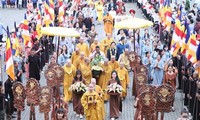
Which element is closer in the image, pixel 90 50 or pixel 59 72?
pixel 59 72

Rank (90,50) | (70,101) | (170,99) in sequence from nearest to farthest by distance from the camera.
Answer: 1. (170,99)
2. (70,101)
3. (90,50)

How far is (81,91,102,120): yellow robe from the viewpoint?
1479 cm

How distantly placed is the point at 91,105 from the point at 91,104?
4cm

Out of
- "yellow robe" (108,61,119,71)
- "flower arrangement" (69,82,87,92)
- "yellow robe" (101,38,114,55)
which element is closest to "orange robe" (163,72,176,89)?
"yellow robe" (108,61,119,71)

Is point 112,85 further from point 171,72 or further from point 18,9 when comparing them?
point 18,9

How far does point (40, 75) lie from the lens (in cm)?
2155

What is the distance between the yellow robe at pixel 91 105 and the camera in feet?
48.5

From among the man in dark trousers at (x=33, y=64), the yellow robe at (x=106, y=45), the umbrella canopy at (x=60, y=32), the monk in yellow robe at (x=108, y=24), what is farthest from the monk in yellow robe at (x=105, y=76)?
the monk in yellow robe at (x=108, y=24)

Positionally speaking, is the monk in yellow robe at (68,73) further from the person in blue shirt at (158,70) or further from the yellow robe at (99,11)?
the yellow robe at (99,11)

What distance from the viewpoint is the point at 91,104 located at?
14.9 metres

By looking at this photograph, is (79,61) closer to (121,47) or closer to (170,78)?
(170,78)

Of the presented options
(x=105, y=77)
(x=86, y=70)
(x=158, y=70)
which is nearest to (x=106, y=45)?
(x=158, y=70)

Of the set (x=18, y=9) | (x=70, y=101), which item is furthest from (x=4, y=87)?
(x=18, y=9)

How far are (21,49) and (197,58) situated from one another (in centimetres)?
808
